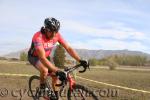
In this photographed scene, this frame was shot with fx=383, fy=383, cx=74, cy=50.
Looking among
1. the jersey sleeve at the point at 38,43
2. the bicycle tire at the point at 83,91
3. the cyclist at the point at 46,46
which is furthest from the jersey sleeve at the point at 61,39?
the bicycle tire at the point at 83,91

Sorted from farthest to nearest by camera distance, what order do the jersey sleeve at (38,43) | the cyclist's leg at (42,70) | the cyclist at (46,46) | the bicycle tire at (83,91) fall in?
the cyclist's leg at (42,70)
the jersey sleeve at (38,43)
the cyclist at (46,46)
the bicycle tire at (83,91)

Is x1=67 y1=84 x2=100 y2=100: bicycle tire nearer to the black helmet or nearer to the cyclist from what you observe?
the cyclist

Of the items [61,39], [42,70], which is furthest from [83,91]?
[61,39]

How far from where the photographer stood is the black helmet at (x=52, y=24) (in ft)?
28.6

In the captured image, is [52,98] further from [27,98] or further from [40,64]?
[27,98]

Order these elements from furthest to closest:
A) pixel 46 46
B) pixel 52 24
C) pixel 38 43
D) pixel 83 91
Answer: pixel 46 46, pixel 38 43, pixel 52 24, pixel 83 91

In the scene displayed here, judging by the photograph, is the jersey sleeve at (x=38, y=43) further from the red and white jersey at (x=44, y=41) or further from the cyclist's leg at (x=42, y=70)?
the cyclist's leg at (x=42, y=70)

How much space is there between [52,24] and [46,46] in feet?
2.70

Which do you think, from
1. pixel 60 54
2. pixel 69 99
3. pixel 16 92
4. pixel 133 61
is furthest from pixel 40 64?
pixel 133 61

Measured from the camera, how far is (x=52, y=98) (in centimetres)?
923

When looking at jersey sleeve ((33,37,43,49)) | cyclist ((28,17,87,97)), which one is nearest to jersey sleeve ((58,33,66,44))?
cyclist ((28,17,87,97))

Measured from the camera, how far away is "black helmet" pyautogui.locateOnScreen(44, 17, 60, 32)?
8711 millimetres

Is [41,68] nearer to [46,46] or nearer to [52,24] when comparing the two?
[46,46]

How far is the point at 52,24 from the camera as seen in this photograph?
28.5 ft
